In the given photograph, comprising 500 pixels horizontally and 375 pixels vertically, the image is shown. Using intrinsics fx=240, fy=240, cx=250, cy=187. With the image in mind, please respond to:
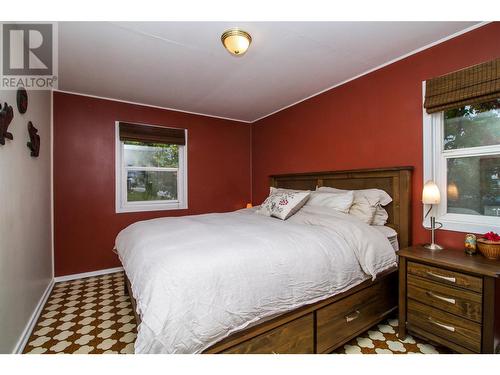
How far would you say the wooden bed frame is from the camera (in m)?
Answer: 1.32

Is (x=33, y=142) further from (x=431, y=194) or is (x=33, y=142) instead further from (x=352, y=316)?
(x=431, y=194)

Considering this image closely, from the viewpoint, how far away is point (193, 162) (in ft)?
12.8

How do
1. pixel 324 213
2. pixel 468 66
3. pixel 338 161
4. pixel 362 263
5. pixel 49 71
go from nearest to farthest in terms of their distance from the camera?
pixel 362 263, pixel 468 66, pixel 324 213, pixel 49 71, pixel 338 161

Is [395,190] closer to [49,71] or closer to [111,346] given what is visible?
[111,346]

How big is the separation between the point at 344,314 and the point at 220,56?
2.35m

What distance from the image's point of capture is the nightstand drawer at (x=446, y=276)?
1418mm

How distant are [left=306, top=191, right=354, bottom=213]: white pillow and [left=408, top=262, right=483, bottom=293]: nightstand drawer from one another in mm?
692

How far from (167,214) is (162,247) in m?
2.33

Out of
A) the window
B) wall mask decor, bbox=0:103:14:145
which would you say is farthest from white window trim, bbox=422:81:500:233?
wall mask decor, bbox=0:103:14:145

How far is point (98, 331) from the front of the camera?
6.32 feet

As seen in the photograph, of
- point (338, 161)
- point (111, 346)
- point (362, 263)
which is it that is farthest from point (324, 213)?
point (111, 346)

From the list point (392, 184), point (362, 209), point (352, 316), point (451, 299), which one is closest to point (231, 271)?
point (352, 316)

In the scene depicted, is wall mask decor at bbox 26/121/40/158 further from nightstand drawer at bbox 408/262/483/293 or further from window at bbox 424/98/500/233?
window at bbox 424/98/500/233
